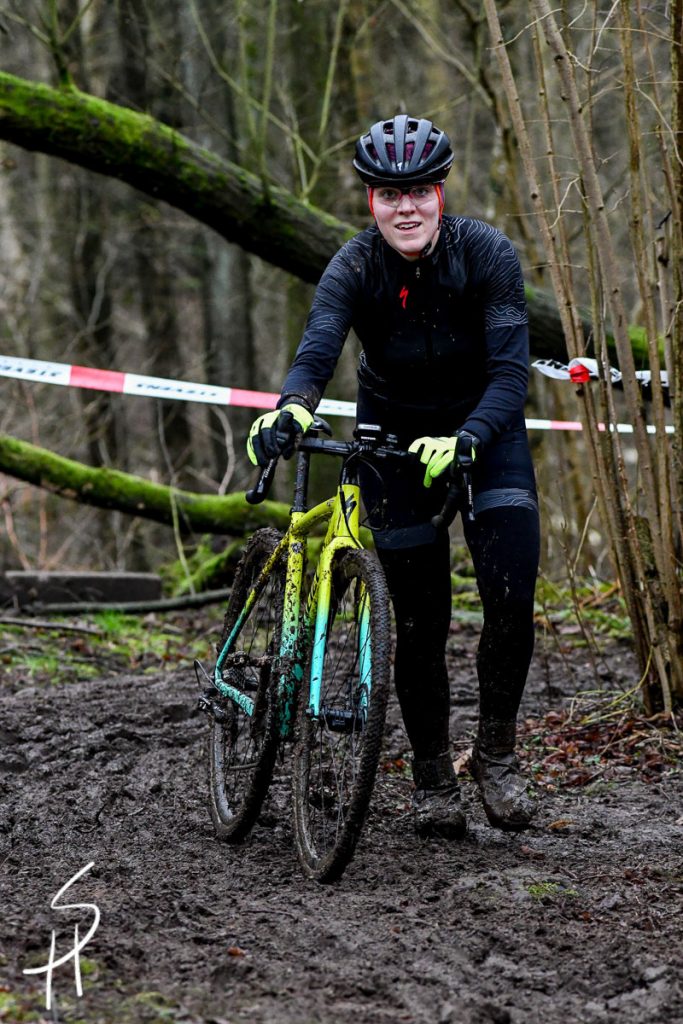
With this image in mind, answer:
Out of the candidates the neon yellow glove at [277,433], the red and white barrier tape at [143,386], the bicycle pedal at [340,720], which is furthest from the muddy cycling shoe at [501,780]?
the red and white barrier tape at [143,386]

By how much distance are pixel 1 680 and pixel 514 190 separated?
20.4 ft

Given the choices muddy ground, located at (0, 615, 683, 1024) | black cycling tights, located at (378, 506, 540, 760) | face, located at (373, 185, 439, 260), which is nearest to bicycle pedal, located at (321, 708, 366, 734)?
muddy ground, located at (0, 615, 683, 1024)

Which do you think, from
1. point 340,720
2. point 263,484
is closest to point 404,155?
point 263,484

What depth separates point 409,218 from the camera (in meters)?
A: 4.05

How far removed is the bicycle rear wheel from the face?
1.08 metres

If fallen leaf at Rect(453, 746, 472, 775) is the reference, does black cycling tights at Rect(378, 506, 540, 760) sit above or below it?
above

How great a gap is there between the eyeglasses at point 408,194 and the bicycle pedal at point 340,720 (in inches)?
62.7

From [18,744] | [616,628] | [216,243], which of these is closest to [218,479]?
[216,243]

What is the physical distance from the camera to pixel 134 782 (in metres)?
4.98

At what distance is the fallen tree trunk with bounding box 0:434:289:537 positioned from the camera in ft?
29.9

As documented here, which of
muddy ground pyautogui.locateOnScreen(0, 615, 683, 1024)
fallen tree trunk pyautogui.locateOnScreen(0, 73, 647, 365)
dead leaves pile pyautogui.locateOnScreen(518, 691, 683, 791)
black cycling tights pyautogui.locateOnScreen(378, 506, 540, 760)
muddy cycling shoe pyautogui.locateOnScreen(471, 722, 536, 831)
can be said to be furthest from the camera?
fallen tree trunk pyautogui.locateOnScreen(0, 73, 647, 365)

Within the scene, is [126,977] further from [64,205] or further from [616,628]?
[64,205]

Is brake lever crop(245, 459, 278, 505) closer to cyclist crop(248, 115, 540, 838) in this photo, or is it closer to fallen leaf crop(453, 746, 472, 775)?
cyclist crop(248, 115, 540, 838)

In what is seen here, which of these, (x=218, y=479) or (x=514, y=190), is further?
(x=218, y=479)
